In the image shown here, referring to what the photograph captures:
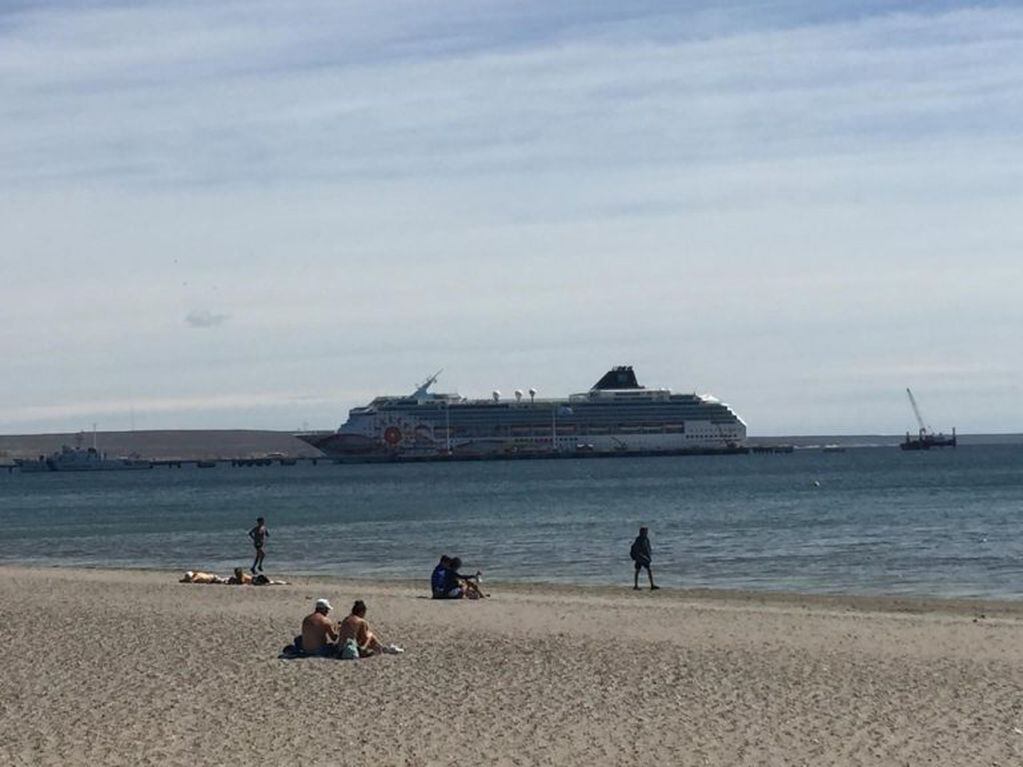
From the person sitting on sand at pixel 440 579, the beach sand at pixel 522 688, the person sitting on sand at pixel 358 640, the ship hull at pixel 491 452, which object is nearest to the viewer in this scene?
the beach sand at pixel 522 688

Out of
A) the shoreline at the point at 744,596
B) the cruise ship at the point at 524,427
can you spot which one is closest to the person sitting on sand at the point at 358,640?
the shoreline at the point at 744,596

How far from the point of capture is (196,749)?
10.9m

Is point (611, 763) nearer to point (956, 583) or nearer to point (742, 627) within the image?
point (742, 627)

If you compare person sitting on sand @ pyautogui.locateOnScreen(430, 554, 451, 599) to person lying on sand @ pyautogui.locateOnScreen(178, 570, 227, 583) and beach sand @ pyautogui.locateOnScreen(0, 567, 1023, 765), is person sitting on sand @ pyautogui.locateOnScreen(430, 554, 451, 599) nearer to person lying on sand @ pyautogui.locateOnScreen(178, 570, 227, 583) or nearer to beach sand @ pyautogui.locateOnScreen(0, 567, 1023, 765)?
beach sand @ pyautogui.locateOnScreen(0, 567, 1023, 765)

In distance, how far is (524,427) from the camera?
443 feet

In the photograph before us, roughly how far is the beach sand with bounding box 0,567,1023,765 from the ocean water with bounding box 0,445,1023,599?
830 centimetres

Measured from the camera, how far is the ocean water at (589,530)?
96.0ft

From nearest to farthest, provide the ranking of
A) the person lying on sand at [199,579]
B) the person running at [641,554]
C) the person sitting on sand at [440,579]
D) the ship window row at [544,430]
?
1. the person sitting on sand at [440,579]
2. the person running at [641,554]
3. the person lying on sand at [199,579]
4. the ship window row at [544,430]

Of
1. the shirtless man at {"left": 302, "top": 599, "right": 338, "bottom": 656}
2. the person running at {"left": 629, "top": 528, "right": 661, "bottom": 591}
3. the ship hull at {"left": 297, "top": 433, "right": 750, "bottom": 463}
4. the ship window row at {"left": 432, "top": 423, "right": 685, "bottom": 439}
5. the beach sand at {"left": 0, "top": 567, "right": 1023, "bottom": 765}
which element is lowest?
the beach sand at {"left": 0, "top": 567, "right": 1023, "bottom": 765}

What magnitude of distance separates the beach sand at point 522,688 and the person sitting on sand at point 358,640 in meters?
0.30

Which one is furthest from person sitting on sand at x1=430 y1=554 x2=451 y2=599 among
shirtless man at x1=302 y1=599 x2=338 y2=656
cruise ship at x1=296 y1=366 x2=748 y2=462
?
cruise ship at x1=296 y1=366 x2=748 y2=462

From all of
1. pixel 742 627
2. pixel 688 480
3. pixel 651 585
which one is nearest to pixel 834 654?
pixel 742 627

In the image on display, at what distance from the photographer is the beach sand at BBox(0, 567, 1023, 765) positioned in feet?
35.8

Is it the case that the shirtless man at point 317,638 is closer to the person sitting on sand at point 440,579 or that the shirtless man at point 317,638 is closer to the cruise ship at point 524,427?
the person sitting on sand at point 440,579
